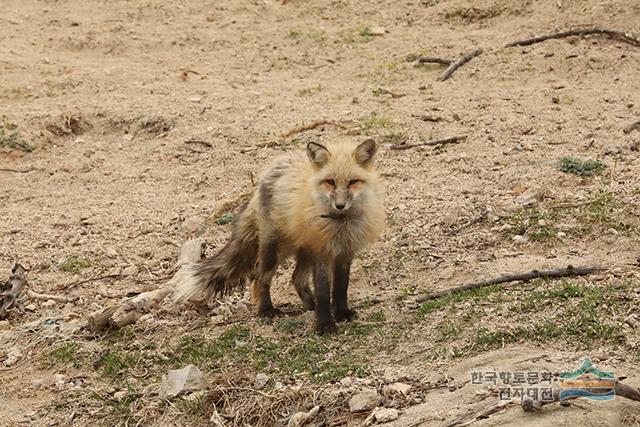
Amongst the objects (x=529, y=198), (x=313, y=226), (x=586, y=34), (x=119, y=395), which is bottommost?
(x=119, y=395)

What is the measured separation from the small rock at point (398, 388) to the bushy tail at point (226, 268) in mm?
2324

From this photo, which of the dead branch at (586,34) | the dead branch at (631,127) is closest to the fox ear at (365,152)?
the dead branch at (631,127)

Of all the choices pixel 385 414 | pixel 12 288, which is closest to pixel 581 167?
pixel 385 414

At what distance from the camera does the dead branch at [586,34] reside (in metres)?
11.5

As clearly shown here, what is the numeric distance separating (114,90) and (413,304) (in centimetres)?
703

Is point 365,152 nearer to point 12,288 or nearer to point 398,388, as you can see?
point 398,388

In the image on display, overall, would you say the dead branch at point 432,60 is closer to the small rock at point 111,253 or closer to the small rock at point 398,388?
the small rock at point 111,253

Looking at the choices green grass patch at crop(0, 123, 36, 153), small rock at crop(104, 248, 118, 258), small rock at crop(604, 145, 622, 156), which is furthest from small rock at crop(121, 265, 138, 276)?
small rock at crop(604, 145, 622, 156)

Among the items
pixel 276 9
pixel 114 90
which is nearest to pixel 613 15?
pixel 276 9

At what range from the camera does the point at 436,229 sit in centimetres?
802

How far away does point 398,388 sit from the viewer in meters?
5.41

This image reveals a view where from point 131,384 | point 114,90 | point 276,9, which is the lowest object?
point 131,384

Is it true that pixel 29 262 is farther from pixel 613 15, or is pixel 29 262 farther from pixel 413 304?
pixel 613 15

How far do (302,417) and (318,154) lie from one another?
2151 millimetres
